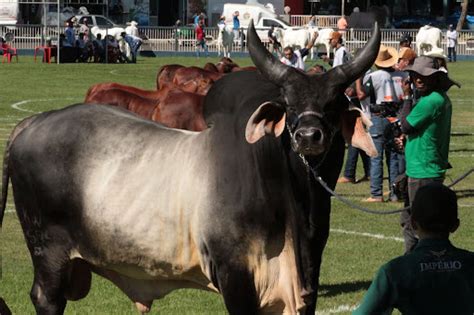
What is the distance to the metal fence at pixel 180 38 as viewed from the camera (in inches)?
2335

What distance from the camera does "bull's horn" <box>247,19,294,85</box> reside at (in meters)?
7.67

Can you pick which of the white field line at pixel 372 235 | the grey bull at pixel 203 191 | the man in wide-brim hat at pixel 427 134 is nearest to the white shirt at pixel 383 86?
the white field line at pixel 372 235

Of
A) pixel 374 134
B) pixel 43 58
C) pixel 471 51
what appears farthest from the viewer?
pixel 471 51

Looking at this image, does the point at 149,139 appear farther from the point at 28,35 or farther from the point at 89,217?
the point at 28,35

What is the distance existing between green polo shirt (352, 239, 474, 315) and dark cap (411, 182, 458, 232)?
0.14 metres

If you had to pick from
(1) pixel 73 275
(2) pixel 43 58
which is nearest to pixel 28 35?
(2) pixel 43 58

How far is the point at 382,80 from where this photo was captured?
17812 millimetres

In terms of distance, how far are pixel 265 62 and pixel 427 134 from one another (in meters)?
4.49

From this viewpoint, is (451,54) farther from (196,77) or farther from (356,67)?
(356,67)

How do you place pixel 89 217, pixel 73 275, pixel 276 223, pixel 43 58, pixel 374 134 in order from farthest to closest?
pixel 43 58 < pixel 374 134 < pixel 73 275 < pixel 89 217 < pixel 276 223

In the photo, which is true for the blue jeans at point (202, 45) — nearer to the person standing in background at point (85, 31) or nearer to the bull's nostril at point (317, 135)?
the person standing in background at point (85, 31)

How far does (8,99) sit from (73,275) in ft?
83.5

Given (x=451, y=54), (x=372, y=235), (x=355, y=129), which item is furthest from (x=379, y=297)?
(x=451, y=54)

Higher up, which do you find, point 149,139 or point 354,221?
point 149,139
